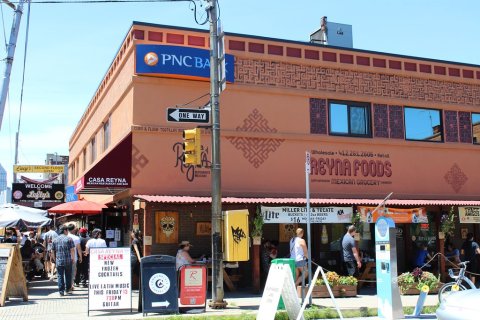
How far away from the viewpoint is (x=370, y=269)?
55.5 ft

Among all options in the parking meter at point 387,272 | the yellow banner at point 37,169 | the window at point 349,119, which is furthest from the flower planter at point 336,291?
the yellow banner at point 37,169

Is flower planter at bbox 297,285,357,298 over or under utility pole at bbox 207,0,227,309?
under

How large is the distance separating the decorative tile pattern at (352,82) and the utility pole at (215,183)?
440 cm

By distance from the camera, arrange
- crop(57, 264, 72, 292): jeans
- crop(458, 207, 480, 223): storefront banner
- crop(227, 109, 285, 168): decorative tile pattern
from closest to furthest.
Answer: crop(57, 264, 72, 292): jeans
crop(227, 109, 285, 168): decorative tile pattern
crop(458, 207, 480, 223): storefront banner

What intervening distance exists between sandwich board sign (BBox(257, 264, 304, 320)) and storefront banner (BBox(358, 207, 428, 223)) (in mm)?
6822

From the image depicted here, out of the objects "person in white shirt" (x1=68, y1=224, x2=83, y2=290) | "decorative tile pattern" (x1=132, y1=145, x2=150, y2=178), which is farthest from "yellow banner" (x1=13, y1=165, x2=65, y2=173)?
"decorative tile pattern" (x1=132, y1=145, x2=150, y2=178)

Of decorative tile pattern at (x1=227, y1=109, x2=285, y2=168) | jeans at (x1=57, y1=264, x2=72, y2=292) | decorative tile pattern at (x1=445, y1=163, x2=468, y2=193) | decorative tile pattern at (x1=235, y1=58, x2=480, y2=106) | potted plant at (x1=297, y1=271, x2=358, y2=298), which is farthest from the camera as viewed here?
decorative tile pattern at (x1=445, y1=163, x2=468, y2=193)

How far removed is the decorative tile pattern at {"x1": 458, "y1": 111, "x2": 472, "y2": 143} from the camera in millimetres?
19734

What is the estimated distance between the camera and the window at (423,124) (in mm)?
18938

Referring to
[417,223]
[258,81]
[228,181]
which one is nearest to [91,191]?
[228,181]

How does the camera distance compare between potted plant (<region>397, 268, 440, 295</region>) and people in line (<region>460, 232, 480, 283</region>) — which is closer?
potted plant (<region>397, 268, 440, 295</region>)

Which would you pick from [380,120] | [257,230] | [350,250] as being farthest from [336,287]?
[380,120]

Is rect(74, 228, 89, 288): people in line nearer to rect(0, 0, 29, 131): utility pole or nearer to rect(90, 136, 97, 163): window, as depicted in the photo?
rect(0, 0, 29, 131): utility pole

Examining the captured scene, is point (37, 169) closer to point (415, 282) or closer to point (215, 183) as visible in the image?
point (215, 183)
